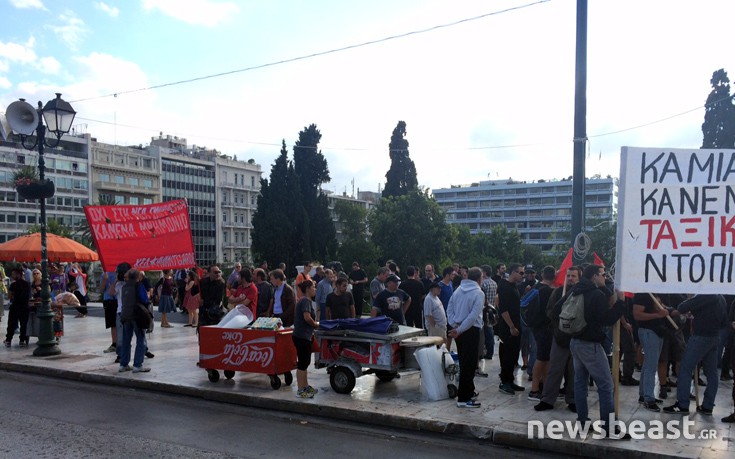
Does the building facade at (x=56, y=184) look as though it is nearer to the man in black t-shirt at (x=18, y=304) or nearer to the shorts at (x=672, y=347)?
the man in black t-shirt at (x=18, y=304)

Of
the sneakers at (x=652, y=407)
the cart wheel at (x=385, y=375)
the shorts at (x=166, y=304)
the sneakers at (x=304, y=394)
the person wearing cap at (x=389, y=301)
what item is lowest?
the shorts at (x=166, y=304)

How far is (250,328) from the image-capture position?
9844 mm

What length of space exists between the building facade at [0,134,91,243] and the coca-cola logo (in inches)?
3551

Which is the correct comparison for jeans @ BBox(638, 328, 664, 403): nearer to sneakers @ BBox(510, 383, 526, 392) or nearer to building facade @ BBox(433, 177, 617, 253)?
sneakers @ BBox(510, 383, 526, 392)

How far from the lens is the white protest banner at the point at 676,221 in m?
7.07

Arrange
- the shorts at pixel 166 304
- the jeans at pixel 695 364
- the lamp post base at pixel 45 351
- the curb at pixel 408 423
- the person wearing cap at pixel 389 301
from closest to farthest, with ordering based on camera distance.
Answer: the curb at pixel 408 423
the jeans at pixel 695 364
the person wearing cap at pixel 389 301
the lamp post base at pixel 45 351
the shorts at pixel 166 304

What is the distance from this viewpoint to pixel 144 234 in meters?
12.8

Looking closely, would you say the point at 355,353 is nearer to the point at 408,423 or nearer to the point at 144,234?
the point at 408,423

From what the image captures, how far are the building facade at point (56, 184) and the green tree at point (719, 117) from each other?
270 ft

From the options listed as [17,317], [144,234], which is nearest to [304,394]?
[144,234]

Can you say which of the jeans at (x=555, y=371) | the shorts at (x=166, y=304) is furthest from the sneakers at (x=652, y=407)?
the shorts at (x=166, y=304)

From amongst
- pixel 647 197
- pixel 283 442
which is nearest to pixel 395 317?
pixel 283 442

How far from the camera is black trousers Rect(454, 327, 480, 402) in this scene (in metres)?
8.27

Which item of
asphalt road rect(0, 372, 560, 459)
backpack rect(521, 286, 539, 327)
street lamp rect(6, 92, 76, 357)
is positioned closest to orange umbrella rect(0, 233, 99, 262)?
street lamp rect(6, 92, 76, 357)
